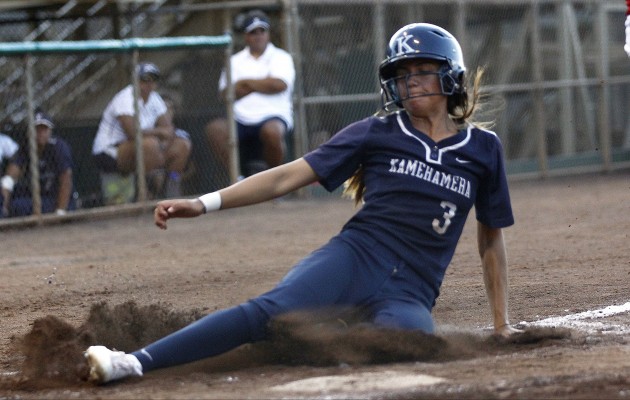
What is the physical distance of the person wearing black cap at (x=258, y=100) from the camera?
12883 mm

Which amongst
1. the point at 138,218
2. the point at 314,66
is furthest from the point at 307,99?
the point at 138,218

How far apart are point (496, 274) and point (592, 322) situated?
77 cm

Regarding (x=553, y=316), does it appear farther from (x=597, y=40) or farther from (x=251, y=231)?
(x=597, y=40)

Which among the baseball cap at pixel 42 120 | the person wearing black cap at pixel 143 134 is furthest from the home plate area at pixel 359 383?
the person wearing black cap at pixel 143 134

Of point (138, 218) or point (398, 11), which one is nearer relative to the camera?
point (138, 218)

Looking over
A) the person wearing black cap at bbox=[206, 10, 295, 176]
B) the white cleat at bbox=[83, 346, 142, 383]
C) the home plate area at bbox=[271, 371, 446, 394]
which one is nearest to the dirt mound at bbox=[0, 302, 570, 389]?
the white cleat at bbox=[83, 346, 142, 383]

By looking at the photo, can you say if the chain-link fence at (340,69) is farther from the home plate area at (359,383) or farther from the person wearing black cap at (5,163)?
the home plate area at (359,383)

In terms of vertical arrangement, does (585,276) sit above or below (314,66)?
below

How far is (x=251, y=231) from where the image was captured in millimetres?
10703

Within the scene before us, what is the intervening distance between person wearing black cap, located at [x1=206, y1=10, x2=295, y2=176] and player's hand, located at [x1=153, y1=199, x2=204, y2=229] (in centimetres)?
854

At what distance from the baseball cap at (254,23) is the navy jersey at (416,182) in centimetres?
818

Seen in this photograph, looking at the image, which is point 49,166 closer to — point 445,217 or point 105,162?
point 105,162

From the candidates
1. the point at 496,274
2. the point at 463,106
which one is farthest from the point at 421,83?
the point at 496,274

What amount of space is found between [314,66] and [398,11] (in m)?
1.39
